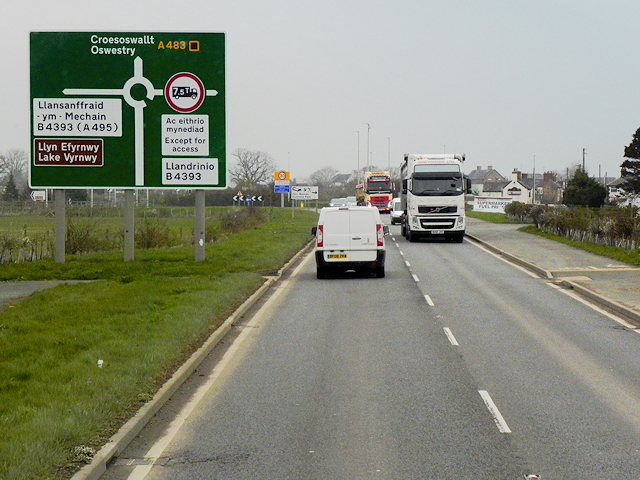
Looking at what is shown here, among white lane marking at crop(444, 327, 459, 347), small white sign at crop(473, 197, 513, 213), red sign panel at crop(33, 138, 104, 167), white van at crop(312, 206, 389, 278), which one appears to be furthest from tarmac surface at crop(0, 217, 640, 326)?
small white sign at crop(473, 197, 513, 213)

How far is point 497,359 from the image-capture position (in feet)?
39.1

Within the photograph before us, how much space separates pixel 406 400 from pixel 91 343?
4754mm

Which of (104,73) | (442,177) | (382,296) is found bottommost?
(382,296)

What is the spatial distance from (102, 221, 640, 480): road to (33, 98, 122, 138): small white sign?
31.5 feet

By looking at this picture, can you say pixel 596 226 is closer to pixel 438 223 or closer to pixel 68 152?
pixel 438 223

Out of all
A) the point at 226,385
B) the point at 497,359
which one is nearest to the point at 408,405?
the point at 226,385

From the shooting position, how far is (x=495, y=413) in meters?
8.72

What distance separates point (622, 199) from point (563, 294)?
59111 mm

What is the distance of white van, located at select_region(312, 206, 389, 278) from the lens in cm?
2314

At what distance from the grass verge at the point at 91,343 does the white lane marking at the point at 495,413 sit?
3.53m

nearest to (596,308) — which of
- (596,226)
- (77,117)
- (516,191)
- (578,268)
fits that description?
(578,268)

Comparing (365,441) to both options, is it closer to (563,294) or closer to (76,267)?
(563,294)

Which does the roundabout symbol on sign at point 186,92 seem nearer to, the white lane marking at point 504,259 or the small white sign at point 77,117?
the small white sign at point 77,117

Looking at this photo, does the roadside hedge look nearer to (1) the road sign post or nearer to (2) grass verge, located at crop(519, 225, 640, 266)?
(2) grass verge, located at crop(519, 225, 640, 266)
